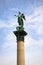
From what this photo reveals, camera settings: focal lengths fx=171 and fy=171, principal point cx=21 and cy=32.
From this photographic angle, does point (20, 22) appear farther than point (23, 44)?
Yes

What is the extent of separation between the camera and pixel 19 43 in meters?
→ 24.6

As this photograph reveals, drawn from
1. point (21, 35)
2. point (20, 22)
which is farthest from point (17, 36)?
point (20, 22)

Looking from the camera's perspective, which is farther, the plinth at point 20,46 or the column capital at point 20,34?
the column capital at point 20,34

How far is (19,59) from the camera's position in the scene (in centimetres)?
2406

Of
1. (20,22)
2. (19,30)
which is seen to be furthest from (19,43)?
(20,22)

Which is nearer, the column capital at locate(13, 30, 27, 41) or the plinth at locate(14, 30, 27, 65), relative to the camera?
the plinth at locate(14, 30, 27, 65)

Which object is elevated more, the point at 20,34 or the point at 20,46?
the point at 20,34

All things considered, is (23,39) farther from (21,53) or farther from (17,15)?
(17,15)

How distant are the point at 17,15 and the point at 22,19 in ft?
3.35

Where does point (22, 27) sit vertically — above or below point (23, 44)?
above

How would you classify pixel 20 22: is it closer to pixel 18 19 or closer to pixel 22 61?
pixel 18 19

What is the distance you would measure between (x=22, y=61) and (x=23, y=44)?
8.05ft

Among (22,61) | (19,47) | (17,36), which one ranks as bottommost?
(22,61)

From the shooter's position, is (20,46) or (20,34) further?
(20,34)
